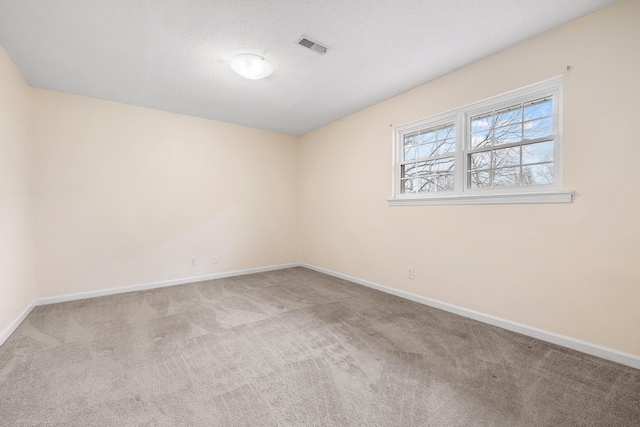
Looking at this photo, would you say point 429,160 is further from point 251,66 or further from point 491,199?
point 251,66

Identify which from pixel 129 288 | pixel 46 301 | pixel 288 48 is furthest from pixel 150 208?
pixel 288 48

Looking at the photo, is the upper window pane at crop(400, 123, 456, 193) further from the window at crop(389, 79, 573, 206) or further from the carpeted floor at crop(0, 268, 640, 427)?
the carpeted floor at crop(0, 268, 640, 427)

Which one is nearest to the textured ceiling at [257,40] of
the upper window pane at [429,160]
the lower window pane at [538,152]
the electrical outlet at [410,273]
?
the upper window pane at [429,160]

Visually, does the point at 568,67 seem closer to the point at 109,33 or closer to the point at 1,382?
the point at 109,33

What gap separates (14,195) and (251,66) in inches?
105

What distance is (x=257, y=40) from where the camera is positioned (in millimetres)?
2281

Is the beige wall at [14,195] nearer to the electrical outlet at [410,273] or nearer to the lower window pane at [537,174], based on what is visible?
the electrical outlet at [410,273]

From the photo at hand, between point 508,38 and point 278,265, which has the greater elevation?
point 508,38

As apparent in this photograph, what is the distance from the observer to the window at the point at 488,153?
2273 millimetres

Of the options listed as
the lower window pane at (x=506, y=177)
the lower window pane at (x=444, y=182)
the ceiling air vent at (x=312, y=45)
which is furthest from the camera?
the lower window pane at (x=444, y=182)

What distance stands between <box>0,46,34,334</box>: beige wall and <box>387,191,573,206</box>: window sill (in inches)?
158

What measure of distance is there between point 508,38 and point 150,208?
181 inches

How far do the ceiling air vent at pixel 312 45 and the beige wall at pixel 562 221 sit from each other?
139 centimetres

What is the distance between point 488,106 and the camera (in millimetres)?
2625
